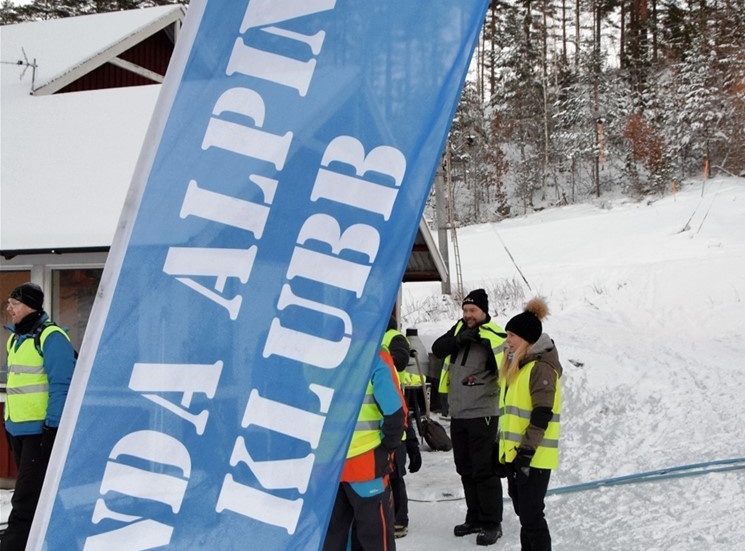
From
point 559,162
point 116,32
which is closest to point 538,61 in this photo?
point 559,162

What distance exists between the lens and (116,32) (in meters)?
12.5

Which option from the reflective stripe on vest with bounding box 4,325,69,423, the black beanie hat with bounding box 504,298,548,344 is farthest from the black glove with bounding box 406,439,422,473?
the reflective stripe on vest with bounding box 4,325,69,423

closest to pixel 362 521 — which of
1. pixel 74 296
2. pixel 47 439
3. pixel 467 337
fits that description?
pixel 467 337

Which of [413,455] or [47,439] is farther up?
[47,439]

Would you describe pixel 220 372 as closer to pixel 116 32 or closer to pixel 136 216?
pixel 136 216

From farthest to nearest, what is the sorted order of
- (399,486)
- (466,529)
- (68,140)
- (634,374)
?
1. (634,374)
2. (68,140)
3. (466,529)
4. (399,486)

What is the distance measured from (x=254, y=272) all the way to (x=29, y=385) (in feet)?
12.1

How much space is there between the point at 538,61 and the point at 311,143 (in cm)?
4333

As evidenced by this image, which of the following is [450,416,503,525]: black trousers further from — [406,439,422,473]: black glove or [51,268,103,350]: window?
[51,268,103,350]: window

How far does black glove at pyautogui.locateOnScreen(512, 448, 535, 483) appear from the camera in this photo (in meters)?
4.29

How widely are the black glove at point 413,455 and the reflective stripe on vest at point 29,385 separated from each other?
246 centimetres

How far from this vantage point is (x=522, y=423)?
4.45m

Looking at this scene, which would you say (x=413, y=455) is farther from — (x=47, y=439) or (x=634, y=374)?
(x=634, y=374)

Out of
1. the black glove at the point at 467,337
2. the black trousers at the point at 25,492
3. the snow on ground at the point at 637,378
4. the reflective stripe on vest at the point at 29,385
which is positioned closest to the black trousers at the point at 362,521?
the snow on ground at the point at 637,378
